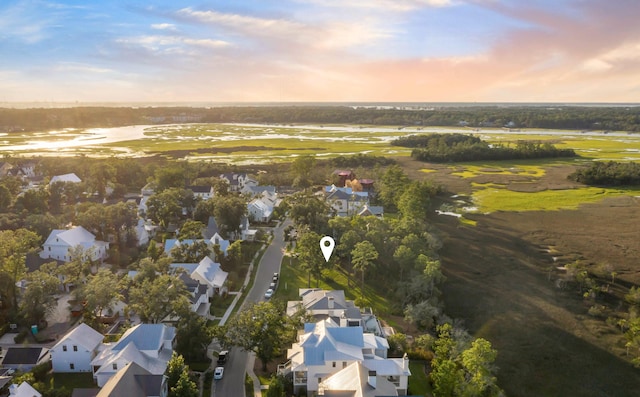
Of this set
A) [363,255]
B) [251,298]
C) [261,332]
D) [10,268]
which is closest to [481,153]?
[363,255]

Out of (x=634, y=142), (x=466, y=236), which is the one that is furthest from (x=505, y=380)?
(x=634, y=142)

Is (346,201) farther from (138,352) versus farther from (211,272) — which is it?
(138,352)

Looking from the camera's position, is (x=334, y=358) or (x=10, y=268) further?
(x=10, y=268)

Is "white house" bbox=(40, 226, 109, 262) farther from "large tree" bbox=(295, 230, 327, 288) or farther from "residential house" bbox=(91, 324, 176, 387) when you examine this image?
"large tree" bbox=(295, 230, 327, 288)

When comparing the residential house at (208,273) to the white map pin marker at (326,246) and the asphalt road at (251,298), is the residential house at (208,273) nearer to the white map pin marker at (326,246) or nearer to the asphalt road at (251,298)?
the asphalt road at (251,298)

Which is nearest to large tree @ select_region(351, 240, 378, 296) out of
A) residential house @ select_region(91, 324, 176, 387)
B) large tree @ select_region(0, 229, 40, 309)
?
residential house @ select_region(91, 324, 176, 387)

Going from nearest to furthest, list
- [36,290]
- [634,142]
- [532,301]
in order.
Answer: [36,290], [532,301], [634,142]

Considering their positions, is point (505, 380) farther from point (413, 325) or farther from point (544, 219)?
point (544, 219)
